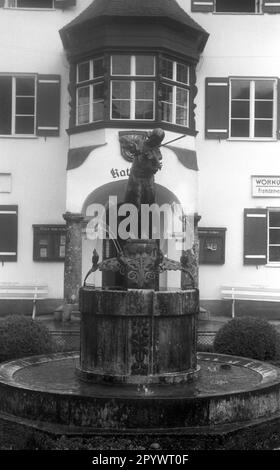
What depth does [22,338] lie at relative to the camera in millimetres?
10562

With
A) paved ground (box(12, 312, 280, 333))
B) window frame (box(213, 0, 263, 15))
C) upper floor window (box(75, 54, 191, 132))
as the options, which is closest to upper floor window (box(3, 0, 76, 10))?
upper floor window (box(75, 54, 191, 132))

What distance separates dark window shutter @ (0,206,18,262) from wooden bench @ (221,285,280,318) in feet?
18.9

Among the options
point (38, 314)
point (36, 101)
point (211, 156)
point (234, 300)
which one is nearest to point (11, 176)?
point (36, 101)

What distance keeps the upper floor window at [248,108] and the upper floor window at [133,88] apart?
6.29ft

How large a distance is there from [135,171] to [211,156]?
11.7 m

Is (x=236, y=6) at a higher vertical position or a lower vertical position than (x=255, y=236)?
higher

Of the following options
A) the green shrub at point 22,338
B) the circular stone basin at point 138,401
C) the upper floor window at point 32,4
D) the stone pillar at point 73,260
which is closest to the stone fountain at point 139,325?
the circular stone basin at point 138,401

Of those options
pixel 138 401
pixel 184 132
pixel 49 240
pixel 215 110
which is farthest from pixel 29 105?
pixel 138 401

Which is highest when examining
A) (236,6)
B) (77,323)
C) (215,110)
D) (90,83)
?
(236,6)

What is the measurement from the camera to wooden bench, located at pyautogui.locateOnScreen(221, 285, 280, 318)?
2000 centimetres

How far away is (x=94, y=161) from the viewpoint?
18.8 meters

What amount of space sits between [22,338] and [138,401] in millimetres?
3684

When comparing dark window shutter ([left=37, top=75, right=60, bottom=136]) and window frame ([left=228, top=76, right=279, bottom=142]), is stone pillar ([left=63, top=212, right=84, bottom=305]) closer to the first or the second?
dark window shutter ([left=37, top=75, right=60, bottom=136])

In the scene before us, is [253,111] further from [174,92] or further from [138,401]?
[138,401]
